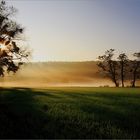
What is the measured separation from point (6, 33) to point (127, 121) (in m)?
44.6

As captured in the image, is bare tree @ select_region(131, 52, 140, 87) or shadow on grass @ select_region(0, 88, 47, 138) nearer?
shadow on grass @ select_region(0, 88, 47, 138)

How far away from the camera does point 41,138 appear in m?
16.0

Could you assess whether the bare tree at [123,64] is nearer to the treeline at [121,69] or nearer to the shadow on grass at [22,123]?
the treeline at [121,69]

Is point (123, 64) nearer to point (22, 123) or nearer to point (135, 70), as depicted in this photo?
point (135, 70)

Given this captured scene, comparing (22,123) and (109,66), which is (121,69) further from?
(22,123)

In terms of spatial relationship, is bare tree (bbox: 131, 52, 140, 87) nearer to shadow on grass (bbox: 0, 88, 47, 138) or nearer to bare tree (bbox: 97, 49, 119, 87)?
bare tree (bbox: 97, 49, 119, 87)

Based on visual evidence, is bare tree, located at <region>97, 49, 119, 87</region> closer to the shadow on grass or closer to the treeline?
the treeline

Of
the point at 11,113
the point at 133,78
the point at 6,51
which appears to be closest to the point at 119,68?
the point at 133,78

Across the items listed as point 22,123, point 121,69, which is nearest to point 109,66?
point 121,69

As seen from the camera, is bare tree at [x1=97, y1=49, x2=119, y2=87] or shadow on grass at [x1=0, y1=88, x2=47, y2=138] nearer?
shadow on grass at [x1=0, y1=88, x2=47, y2=138]

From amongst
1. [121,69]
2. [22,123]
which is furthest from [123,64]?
[22,123]

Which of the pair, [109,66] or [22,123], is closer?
[22,123]

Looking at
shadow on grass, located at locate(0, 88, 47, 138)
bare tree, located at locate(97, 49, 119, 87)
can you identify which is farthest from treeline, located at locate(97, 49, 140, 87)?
shadow on grass, located at locate(0, 88, 47, 138)

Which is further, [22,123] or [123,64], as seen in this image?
[123,64]
